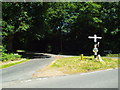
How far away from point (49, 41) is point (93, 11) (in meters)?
14.1

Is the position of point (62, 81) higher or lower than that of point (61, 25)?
lower

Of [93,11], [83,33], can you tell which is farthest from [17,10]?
[83,33]

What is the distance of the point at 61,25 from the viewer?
2936cm

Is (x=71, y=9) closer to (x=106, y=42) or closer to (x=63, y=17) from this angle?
(x=63, y=17)

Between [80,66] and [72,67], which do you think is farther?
[80,66]

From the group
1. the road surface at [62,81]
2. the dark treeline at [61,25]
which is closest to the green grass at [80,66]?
the road surface at [62,81]

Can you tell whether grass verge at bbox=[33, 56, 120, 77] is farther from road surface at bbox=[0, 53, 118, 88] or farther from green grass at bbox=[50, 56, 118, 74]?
road surface at bbox=[0, 53, 118, 88]

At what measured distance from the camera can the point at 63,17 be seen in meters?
26.8

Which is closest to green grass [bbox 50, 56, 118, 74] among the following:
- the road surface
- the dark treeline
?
the road surface

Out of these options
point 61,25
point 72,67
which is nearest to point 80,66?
point 72,67

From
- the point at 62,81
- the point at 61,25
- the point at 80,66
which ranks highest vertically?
the point at 61,25

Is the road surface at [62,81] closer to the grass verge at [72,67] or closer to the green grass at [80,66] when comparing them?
the grass verge at [72,67]

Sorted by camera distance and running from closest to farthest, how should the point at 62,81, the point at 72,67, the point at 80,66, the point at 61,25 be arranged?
1. the point at 62,81
2. the point at 72,67
3. the point at 80,66
4. the point at 61,25

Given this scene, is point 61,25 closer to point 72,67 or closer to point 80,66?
point 80,66
